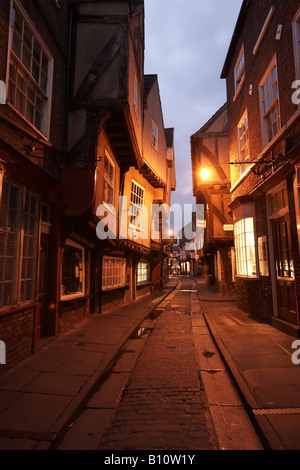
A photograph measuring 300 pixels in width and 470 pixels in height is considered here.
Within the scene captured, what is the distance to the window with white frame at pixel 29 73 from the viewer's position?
214 inches

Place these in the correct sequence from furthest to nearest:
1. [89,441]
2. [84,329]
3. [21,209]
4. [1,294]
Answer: [84,329] → [21,209] → [1,294] → [89,441]

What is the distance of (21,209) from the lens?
5488 millimetres

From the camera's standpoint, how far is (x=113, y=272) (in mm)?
12375

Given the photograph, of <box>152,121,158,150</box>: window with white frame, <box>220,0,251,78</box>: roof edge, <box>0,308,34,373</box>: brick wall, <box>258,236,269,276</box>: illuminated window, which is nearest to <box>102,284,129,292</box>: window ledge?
<box>0,308,34,373</box>: brick wall

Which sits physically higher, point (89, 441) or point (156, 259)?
point (156, 259)

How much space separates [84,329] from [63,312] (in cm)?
90

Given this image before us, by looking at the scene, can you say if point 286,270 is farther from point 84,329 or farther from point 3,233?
point 3,233

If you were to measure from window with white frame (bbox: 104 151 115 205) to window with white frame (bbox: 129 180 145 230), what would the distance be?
2.53 metres

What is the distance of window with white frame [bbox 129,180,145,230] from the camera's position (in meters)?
13.1

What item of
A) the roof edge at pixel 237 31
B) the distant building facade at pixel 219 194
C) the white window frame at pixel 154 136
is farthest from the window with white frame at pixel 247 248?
the white window frame at pixel 154 136

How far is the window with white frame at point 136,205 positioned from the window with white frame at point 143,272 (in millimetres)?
4040

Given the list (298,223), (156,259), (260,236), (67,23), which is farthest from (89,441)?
(156,259)

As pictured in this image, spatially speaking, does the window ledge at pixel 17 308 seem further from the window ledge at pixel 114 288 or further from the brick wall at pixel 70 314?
the window ledge at pixel 114 288

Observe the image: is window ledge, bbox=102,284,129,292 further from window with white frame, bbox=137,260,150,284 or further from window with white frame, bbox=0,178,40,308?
window with white frame, bbox=0,178,40,308
